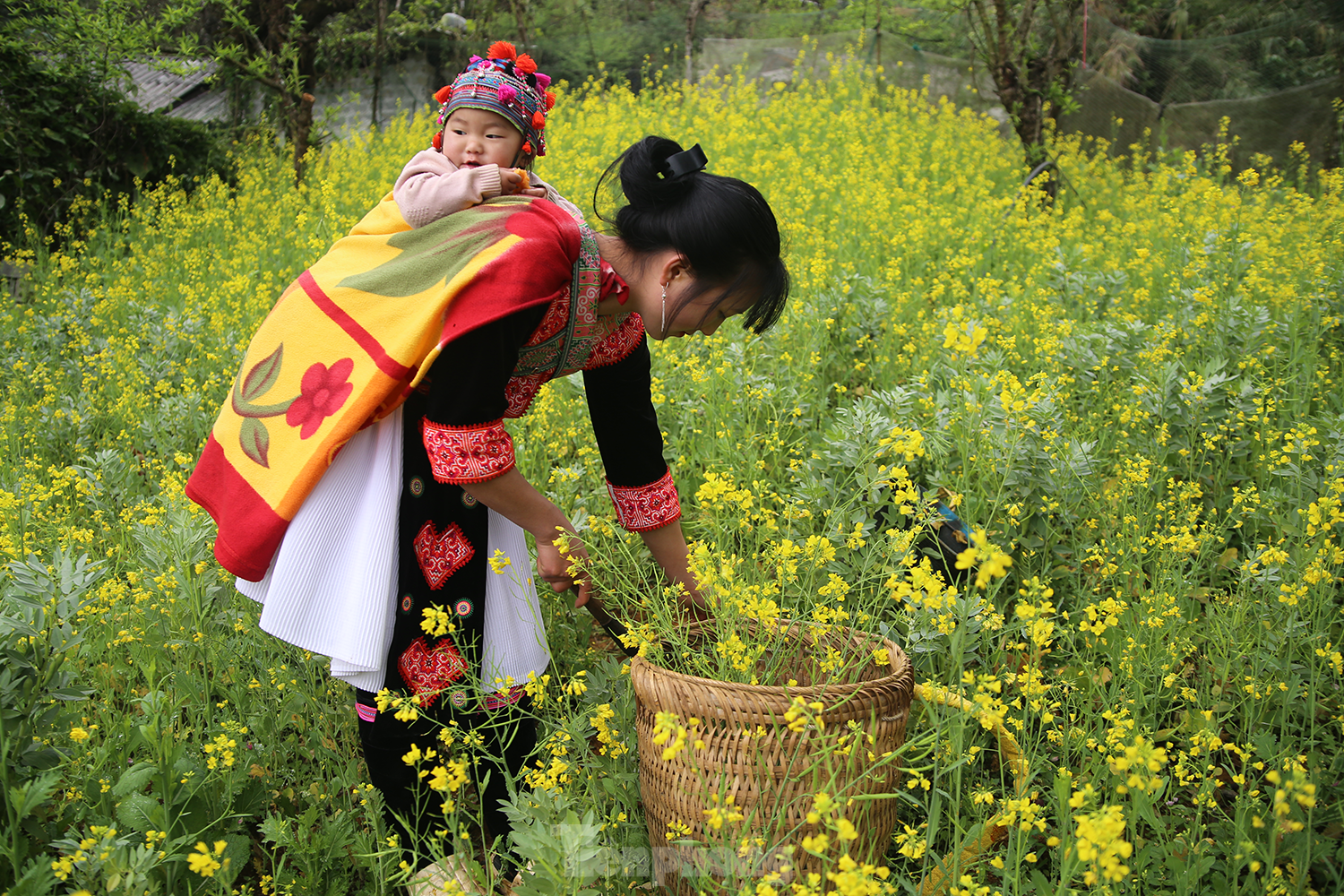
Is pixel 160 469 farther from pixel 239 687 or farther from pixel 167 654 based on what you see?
pixel 239 687

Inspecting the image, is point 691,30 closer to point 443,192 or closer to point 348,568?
point 443,192

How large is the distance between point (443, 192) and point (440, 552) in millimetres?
701

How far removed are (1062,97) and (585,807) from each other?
683cm

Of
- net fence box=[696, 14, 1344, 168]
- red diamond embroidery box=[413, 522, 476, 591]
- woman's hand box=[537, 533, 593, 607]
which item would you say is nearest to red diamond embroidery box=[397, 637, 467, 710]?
red diamond embroidery box=[413, 522, 476, 591]

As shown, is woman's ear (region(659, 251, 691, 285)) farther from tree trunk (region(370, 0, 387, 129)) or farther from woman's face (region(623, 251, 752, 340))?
tree trunk (region(370, 0, 387, 129))

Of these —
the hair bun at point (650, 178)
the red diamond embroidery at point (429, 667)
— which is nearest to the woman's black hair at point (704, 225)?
the hair bun at point (650, 178)

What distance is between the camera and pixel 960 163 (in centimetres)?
682

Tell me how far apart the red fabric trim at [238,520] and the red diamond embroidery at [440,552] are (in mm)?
250

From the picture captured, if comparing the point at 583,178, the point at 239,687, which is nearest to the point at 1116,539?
the point at 239,687

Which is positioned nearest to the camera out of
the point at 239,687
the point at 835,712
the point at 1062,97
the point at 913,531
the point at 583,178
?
→ the point at 835,712

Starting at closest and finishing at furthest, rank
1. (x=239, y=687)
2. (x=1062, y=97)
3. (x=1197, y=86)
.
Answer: (x=239, y=687) → (x=1062, y=97) → (x=1197, y=86)

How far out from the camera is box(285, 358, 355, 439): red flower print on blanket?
157cm

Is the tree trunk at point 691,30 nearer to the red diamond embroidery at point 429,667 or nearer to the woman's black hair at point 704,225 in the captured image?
the woman's black hair at point 704,225

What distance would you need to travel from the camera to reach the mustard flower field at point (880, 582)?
1.41 metres
